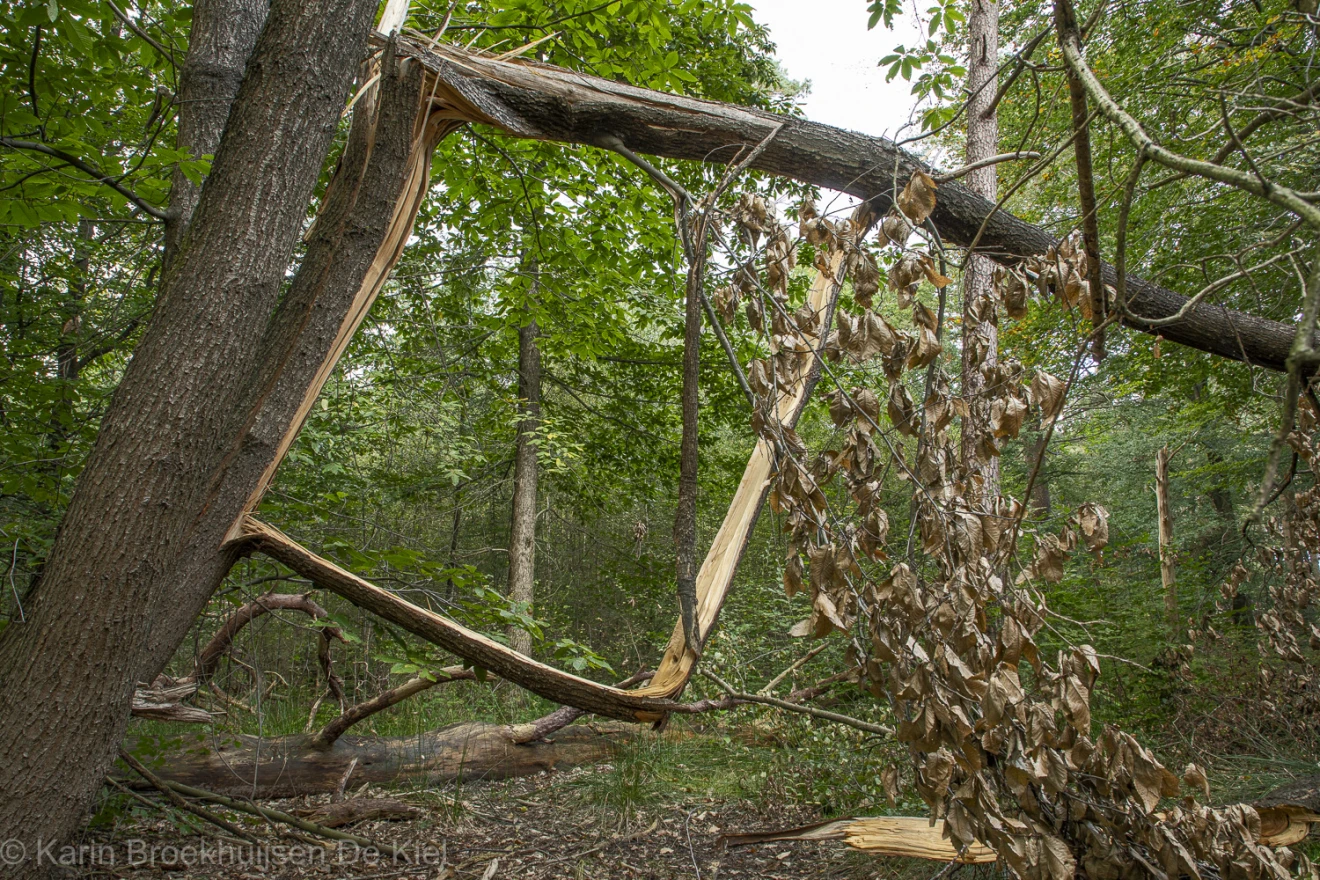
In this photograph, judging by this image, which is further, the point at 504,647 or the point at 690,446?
the point at 504,647

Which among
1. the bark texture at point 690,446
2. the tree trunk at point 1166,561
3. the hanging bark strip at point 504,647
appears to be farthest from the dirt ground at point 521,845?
the tree trunk at point 1166,561

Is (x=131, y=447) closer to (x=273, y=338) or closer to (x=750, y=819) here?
(x=273, y=338)

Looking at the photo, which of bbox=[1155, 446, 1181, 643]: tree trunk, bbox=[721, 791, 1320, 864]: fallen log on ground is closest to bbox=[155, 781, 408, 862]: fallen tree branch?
bbox=[721, 791, 1320, 864]: fallen log on ground

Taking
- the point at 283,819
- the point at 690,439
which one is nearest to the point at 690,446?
the point at 690,439

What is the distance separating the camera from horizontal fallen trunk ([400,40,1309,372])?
2.17m

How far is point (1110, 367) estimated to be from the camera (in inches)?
305

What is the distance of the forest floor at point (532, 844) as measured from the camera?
10.0 feet

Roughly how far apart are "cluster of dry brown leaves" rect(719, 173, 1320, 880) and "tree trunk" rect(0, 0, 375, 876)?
3.91 feet

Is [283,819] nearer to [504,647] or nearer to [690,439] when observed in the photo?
[504,647]

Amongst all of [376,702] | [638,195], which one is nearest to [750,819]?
[376,702]

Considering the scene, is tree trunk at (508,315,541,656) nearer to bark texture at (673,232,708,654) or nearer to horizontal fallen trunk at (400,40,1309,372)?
horizontal fallen trunk at (400,40,1309,372)

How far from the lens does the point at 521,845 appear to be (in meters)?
3.66

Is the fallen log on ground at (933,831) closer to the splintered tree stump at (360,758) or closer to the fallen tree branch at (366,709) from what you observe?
the fallen tree branch at (366,709)

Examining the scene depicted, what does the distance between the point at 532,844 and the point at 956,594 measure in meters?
2.79
